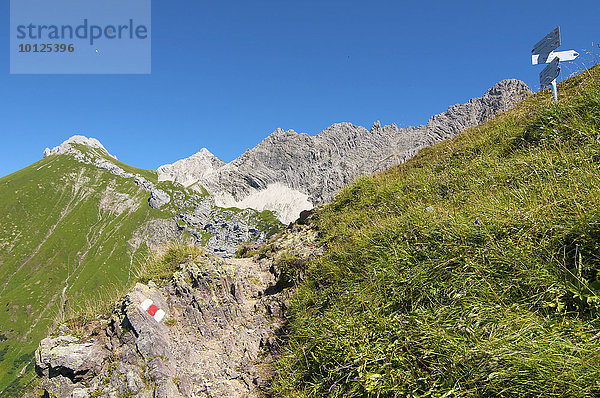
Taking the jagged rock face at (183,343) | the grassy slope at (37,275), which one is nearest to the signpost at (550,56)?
the jagged rock face at (183,343)

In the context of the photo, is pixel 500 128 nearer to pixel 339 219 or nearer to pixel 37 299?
pixel 339 219

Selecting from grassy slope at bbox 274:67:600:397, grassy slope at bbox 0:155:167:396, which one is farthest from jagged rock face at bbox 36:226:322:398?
grassy slope at bbox 0:155:167:396

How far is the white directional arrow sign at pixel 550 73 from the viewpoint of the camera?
9031mm

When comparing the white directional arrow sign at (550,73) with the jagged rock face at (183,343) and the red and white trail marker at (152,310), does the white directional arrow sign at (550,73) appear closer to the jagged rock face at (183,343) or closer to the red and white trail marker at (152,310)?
the jagged rock face at (183,343)

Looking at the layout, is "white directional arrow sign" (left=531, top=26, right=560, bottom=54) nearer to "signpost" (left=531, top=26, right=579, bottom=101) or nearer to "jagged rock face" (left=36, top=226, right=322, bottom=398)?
"signpost" (left=531, top=26, right=579, bottom=101)

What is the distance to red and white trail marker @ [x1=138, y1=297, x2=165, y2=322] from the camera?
664cm

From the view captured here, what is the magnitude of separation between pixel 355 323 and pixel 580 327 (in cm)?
248

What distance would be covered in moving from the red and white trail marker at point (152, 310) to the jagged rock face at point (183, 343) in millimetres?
27

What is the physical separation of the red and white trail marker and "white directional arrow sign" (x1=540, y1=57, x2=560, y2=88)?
43.0 ft

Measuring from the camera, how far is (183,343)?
6.57 metres

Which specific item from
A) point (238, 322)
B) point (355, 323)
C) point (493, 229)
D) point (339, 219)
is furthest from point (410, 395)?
point (339, 219)

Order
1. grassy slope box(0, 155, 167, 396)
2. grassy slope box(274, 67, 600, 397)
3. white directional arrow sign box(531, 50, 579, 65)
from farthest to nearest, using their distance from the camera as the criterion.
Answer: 1. grassy slope box(0, 155, 167, 396)
2. white directional arrow sign box(531, 50, 579, 65)
3. grassy slope box(274, 67, 600, 397)

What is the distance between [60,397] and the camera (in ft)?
17.0

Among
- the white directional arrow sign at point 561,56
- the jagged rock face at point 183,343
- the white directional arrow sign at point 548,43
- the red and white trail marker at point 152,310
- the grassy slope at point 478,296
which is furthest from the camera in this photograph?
the white directional arrow sign at point 561,56
